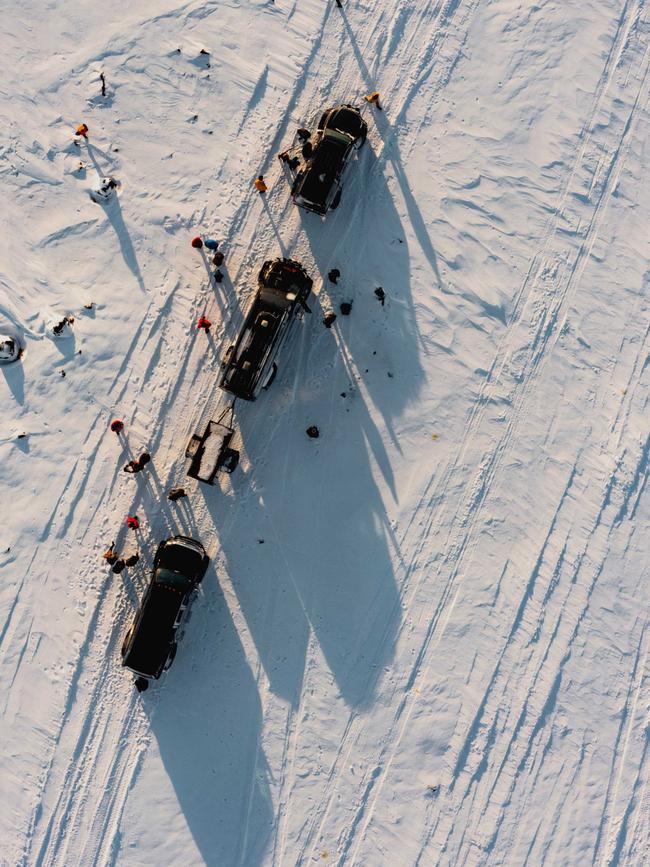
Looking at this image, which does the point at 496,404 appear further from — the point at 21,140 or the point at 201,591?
the point at 21,140

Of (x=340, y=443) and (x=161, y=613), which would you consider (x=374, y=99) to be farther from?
(x=161, y=613)

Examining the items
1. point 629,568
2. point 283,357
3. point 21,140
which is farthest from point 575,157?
point 21,140

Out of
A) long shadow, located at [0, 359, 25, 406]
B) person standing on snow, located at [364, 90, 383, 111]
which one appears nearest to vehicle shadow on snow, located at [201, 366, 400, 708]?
long shadow, located at [0, 359, 25, 406]

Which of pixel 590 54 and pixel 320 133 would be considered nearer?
pixel 320 133

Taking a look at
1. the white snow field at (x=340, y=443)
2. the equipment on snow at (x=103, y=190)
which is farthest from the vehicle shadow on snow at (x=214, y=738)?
the equipment on snow at (x=103, y=190)

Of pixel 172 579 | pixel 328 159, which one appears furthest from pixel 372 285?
pixel 172 579

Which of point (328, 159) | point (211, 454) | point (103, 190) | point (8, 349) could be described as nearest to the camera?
point (211, 454)
